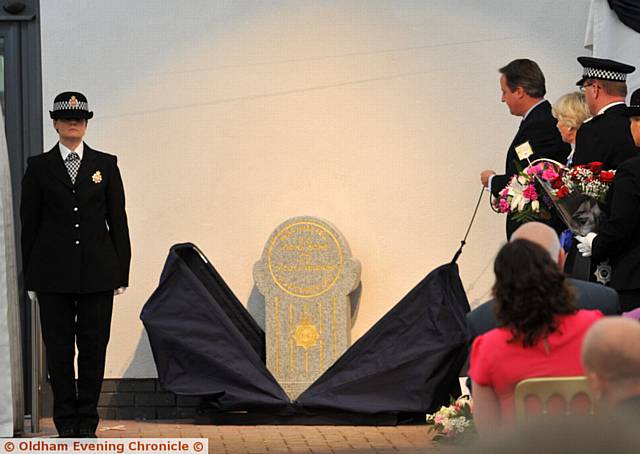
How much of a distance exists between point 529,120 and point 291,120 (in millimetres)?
1906

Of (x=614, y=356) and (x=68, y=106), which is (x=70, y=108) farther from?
(x=614, y=356)

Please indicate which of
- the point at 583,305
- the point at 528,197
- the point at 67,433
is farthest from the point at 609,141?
the point at 67,433

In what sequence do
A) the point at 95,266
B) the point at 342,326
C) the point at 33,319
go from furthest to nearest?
the point at 342,326, the point at 33,319, the point at 95,266

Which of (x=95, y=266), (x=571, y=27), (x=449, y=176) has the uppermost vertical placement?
(x=571, y=27)

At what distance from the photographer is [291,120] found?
7.72 m

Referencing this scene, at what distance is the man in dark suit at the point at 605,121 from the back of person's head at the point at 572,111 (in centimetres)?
38

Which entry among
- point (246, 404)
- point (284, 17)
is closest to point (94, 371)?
point (246, 404)

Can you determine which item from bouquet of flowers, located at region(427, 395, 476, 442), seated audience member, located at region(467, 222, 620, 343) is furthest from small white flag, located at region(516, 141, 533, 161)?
seated audience member, located at region(467, 222, 620, 343)

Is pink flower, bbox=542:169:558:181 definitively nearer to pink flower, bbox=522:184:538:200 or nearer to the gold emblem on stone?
pink flower, bbox=522:184:538:200

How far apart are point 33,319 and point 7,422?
62cm

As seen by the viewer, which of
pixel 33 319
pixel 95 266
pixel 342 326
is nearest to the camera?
pixel 95 266

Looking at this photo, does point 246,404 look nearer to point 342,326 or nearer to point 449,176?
point 342,326

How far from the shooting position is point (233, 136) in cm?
773

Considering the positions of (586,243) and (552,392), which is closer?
(552,392)
